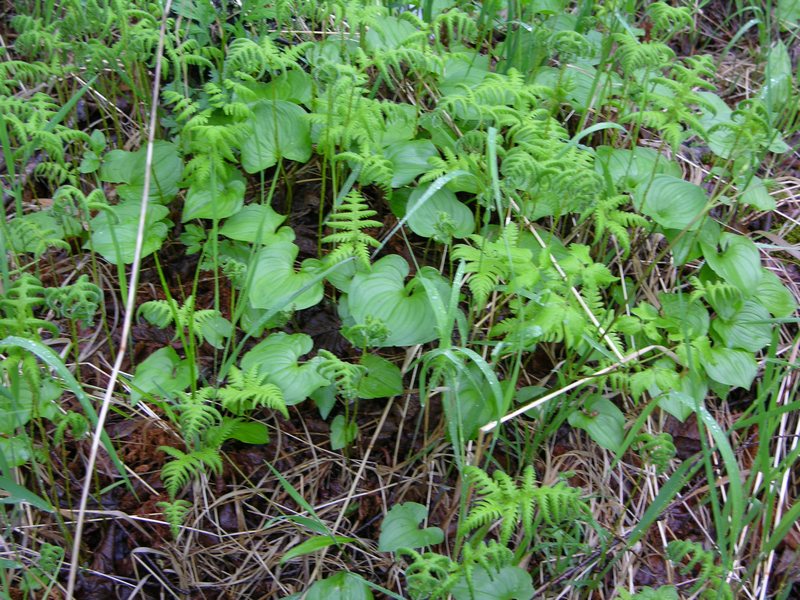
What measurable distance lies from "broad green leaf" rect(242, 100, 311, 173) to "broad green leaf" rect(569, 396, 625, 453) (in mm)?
1284

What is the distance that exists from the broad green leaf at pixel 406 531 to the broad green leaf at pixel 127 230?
115 centimetres

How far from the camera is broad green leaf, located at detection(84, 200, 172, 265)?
7.79 feet

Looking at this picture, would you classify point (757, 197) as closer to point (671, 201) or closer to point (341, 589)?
point (671, 201)

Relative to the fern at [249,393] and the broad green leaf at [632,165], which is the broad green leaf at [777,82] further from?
the fern at [249,393]

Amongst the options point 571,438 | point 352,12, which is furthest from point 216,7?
point 571,438

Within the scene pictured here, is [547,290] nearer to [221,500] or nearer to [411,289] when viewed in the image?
[411,289]

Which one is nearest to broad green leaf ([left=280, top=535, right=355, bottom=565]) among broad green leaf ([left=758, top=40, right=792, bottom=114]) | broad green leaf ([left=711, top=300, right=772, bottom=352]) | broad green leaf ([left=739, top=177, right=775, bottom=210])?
broad green leaf ([left=711, top=300, right=772, bottom=352])

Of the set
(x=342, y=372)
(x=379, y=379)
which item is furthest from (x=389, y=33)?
(x=342, y=372)

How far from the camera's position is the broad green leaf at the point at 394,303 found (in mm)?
2217

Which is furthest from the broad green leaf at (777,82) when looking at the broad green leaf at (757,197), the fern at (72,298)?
the fern at (72,298)

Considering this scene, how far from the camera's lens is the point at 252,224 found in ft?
8.14

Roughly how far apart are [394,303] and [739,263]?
128 cm

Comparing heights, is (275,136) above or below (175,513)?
above

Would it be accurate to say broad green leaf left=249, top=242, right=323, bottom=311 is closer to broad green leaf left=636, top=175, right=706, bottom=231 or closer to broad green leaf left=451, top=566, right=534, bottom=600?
broad green leaf left=451, top=566, right=534, bottom=600
